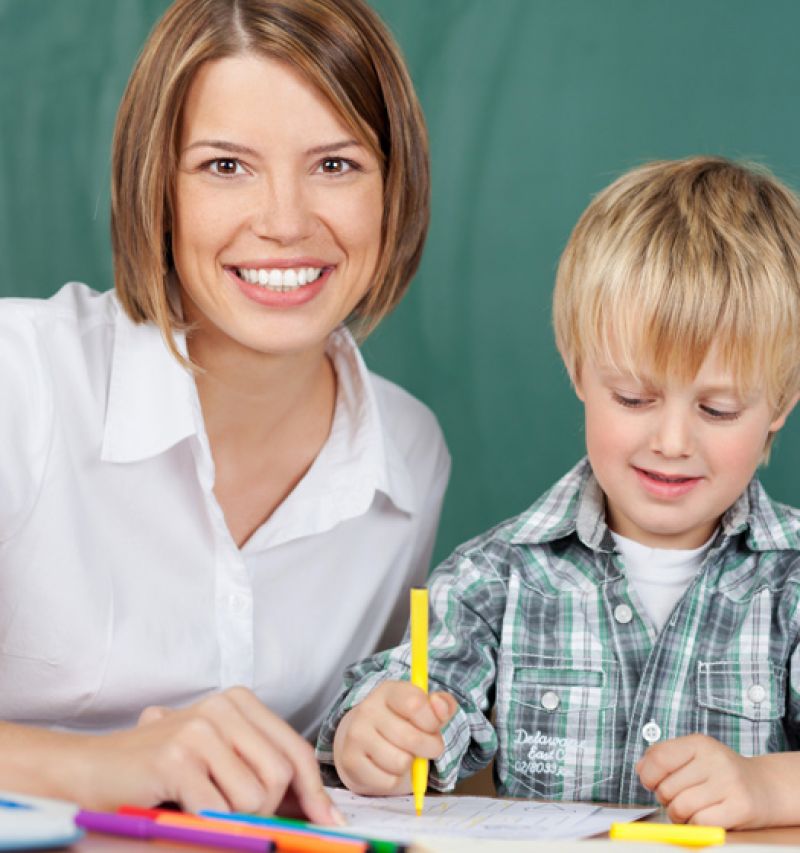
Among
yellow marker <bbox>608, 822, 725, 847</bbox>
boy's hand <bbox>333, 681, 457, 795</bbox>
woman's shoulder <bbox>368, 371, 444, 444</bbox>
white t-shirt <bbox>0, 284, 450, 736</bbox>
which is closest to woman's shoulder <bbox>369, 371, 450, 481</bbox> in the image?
woman's shoulder <bbox>368, 371, 444, 444</bbox>

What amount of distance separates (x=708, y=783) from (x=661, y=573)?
36cm

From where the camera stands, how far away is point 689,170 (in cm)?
146

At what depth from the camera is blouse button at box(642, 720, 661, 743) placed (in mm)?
1351

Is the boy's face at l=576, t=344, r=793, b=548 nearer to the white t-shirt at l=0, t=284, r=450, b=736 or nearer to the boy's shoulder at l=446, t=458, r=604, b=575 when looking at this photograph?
the boy's shoulder at l=446, t=458, r=604, b=575

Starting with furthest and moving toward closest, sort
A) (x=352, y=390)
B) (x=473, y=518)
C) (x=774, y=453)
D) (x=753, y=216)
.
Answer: (x=473, y=518)
(x=774, y=453)
(x=352, y=390)
(x=753, y=216)

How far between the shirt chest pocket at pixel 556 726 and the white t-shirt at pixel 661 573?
0.30ft

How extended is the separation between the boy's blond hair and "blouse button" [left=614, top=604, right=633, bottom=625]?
248 mm

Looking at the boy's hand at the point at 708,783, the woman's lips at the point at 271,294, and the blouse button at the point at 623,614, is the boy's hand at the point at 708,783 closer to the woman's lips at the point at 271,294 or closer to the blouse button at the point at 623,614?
the blouse button at the point at 623,614

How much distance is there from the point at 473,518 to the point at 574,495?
1.68 ft

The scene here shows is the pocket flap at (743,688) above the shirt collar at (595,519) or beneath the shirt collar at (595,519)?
beneath

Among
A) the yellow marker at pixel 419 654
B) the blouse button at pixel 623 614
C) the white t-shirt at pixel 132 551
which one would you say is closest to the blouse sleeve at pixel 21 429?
the white t-shirt at pixel 132 551

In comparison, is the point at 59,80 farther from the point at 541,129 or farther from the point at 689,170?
the point at 689,170

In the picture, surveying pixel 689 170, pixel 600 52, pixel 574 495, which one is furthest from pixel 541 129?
pixel 574 495

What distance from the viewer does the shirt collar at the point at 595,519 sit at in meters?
1.40
